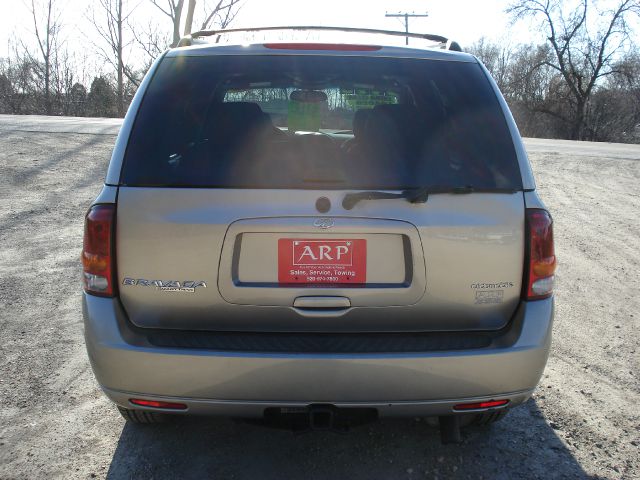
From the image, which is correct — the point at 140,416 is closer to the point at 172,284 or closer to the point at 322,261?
the point at 172,284

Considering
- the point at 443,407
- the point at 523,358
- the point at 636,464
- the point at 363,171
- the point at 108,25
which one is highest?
the point at 108,25

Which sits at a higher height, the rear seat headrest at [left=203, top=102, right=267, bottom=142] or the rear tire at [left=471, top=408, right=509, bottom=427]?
the rear seat headrest at [left=203, top=102, right=267, bottom=142]

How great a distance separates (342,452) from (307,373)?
2.85ft

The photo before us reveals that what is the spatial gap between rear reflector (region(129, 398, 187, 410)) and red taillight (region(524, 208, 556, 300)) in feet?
4.90

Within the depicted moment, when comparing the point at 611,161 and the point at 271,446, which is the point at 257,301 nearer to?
the point at 271,446

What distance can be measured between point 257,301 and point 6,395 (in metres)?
2.02

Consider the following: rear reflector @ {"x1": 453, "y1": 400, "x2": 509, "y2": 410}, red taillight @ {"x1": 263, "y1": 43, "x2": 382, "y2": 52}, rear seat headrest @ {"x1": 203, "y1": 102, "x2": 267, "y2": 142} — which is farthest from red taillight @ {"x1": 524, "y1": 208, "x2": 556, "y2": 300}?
rear seat headrest @ {"x1": 203, "y1": 102, "x2": 267, "y2": 142}

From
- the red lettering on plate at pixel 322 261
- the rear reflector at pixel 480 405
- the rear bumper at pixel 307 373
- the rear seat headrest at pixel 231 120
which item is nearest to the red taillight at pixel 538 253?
the rear bumper at pixel 307 373

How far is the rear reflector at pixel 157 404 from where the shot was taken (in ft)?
8.16

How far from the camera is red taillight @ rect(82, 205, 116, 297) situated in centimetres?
243

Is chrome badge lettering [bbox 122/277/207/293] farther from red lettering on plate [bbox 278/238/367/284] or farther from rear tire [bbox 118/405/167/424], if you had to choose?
rear tire [bbox 118/405/167/424]

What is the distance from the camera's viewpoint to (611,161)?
46.0ft

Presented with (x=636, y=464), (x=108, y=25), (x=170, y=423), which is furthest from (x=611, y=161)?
(x=108, y=25)

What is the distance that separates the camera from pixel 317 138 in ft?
9.30
